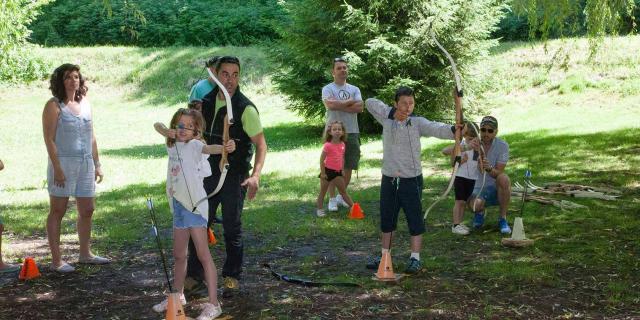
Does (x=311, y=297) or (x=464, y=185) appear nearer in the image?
(x=311, y=297)

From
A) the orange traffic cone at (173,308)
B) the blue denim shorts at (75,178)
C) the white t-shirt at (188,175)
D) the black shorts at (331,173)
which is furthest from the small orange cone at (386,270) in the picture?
the black shorts at (331,173)

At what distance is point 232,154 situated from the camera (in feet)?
17.9

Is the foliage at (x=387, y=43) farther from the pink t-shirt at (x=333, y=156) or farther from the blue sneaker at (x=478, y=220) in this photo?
the blue sneaker at (x=478, y=220)

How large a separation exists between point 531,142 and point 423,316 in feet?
34.0

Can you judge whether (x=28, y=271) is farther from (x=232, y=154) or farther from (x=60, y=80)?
(x=232, y=154)

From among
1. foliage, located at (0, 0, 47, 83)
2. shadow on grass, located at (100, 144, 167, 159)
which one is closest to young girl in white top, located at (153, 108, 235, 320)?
shadow on grass, located at (100, 144, 167, 159)

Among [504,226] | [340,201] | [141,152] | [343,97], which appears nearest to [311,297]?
[504,226]

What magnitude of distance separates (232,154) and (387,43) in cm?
1151

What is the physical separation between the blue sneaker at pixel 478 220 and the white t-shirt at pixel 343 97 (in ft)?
6.01

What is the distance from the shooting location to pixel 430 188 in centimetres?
1065

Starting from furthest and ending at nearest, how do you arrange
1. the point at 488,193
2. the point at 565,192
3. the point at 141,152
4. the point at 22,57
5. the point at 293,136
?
the point at 22,57 < the point at 293,136 < the point at 141,152 < the point at 565,192 < the point at 488,193

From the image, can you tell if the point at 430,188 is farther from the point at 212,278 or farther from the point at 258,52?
the point at 258,52

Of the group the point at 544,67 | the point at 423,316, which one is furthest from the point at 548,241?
the point at 544,67

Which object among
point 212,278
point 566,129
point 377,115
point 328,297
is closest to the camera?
point 212,278
